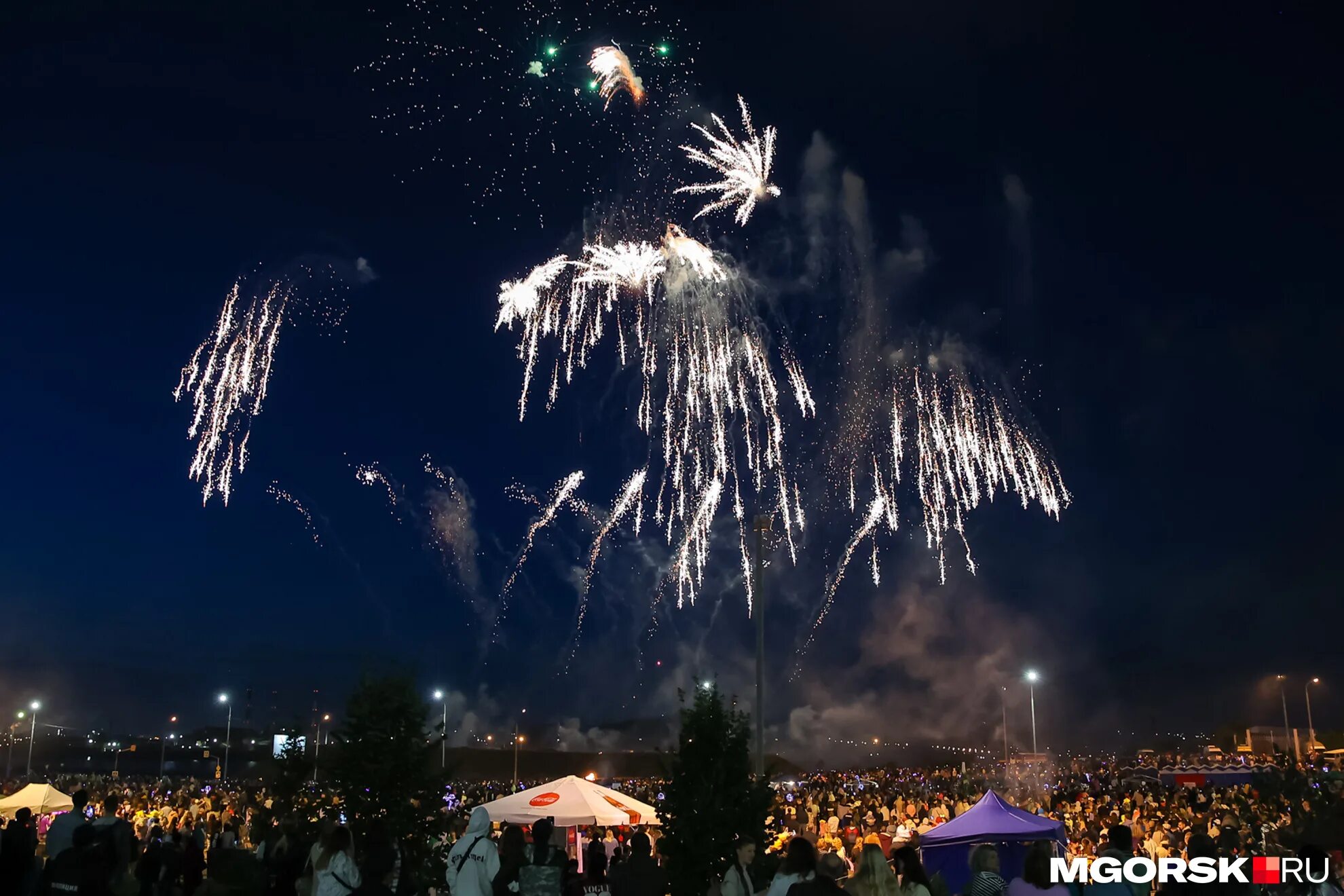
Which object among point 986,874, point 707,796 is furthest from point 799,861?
point 707,796

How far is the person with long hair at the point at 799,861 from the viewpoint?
304 inches

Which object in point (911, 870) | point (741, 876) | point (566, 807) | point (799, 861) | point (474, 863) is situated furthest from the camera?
point (566, 807)

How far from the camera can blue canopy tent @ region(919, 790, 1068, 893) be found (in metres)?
16.6

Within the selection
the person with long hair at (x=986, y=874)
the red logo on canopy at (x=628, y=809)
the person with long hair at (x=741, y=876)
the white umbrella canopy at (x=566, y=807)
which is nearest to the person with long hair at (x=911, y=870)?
the person with long hair at (x=986, y=874)

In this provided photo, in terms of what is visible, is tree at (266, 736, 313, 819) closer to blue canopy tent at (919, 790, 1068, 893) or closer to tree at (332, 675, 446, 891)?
tree at (332, 675, 446, 891)

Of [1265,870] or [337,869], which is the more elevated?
[337,869]

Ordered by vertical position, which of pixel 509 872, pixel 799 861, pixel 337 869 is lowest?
pixel 509 872

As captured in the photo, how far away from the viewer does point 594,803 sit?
18.8 metres

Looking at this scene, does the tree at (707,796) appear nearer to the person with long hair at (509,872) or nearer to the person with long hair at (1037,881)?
the person with long hair at (509,872)

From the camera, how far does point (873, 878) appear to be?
27.1 feet

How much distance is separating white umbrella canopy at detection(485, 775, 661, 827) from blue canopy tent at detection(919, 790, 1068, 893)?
490 centimetres

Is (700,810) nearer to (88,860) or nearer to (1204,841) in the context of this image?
(1204,841)

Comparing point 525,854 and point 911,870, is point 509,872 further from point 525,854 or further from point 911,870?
point 911,870

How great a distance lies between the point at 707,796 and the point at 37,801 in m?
17.2
